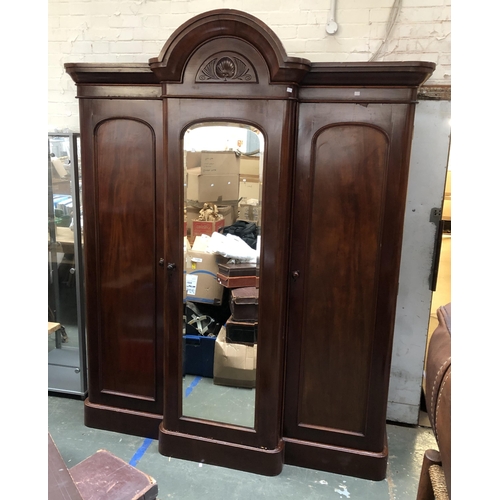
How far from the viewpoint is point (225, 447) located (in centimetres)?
225

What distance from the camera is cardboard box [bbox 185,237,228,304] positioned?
2223mm

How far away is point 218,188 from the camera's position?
2.10 metres

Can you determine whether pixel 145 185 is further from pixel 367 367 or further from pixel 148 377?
pixel 367 367

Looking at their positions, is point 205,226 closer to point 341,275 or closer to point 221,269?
point 221,269

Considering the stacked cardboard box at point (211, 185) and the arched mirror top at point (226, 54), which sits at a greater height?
the arched mirror top at point (226, 54)

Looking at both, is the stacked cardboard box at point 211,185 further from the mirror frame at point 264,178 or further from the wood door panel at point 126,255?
the wood door panel at point 126,255

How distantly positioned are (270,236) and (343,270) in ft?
1.28

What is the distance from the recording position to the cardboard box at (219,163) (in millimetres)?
2051

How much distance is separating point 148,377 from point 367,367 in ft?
3.90

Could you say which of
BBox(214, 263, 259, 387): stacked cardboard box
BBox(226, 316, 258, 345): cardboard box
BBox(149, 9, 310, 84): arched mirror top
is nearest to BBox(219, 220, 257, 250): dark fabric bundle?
BBox(214, 263, 259, 387): stacked cardboard box

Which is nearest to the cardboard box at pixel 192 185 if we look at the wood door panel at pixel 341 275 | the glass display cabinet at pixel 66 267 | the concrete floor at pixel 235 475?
the wood door panel at pixel 341 275

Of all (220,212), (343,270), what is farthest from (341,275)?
(220,212)

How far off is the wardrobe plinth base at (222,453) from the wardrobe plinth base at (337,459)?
75 mm
